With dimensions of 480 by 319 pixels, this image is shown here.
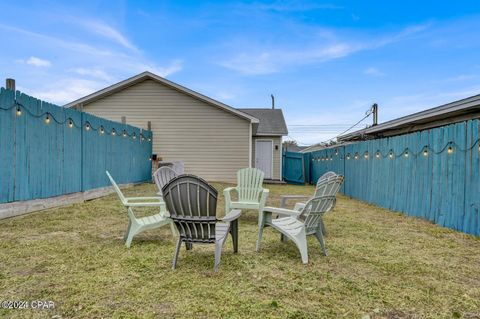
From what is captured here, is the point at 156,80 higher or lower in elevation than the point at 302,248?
higher

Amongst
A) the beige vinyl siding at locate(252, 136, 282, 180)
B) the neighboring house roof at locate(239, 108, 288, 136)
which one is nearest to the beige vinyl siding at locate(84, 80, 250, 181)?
the neighboring house roof at locate(239, 108, 288, 136)

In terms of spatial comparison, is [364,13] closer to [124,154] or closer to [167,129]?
[167,129]

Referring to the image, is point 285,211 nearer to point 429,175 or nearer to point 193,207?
point 193,207

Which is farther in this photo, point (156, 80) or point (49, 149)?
point (156, 80)

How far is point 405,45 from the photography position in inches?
578

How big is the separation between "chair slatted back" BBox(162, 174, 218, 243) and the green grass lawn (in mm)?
438

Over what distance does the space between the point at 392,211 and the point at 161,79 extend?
10657 mm

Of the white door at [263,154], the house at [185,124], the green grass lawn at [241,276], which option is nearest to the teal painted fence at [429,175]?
the green grass lawn at [241,276]

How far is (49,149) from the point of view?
21.2 feet

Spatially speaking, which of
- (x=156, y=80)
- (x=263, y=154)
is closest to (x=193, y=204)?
(x=156, y=80)

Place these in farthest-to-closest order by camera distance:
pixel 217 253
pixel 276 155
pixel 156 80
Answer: pixel 276 155 → pixel 156 80 → pixel 217 253

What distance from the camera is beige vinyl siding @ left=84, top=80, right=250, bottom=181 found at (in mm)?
14000

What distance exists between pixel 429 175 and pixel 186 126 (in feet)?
33.4

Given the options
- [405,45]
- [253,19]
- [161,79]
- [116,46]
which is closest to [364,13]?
[405,45]
